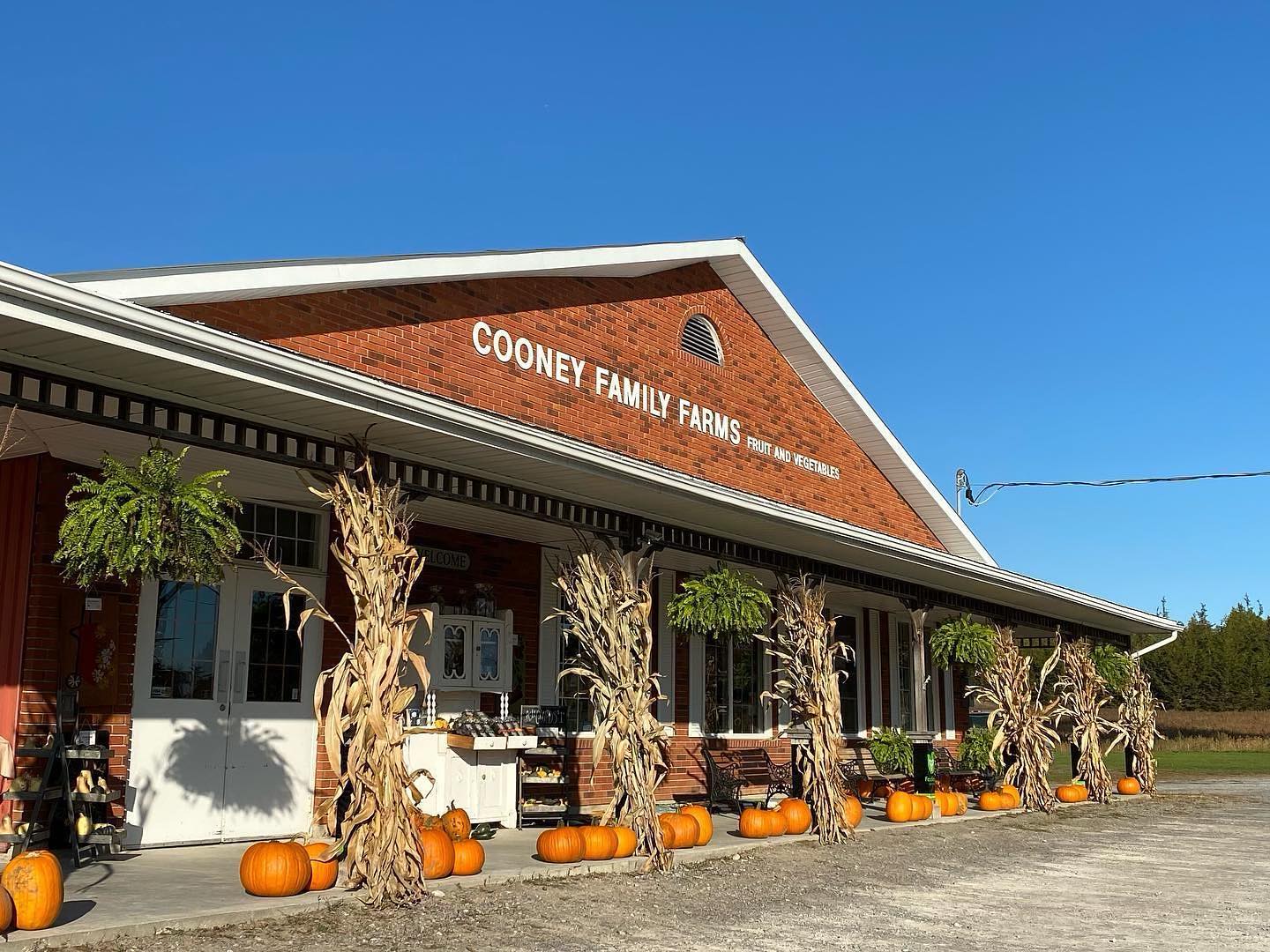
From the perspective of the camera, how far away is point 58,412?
7359 mm

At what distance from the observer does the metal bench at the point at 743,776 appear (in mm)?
15609

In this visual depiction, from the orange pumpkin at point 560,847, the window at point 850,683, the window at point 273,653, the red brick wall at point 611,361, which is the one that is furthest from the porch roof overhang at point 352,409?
the window at point 850,683

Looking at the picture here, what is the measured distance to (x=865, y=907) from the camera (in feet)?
30.8

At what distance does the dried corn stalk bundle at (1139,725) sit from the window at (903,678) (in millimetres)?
3669

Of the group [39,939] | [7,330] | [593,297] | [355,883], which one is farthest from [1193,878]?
[7,330]

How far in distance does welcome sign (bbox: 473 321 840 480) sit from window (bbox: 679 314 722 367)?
2.45 ft

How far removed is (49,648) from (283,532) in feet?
8.28

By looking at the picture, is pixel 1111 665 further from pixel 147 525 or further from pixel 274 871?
pixel 147 525

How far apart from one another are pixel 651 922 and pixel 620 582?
356 centimetres

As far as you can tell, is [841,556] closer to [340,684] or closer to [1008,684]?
Result: [1008,684]

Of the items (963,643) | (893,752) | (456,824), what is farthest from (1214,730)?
(456,824)

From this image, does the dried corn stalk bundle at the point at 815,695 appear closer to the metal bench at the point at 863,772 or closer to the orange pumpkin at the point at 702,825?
the orange pumpkin at the point at 702,825

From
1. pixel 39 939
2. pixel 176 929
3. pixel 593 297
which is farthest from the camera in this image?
pixel 593 297

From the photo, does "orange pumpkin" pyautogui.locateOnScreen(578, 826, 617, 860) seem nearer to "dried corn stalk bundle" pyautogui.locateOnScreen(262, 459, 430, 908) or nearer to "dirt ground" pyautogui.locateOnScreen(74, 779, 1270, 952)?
"dirt ground" pyautogui.locateOnScreen(74, 779, 1270, 952)
